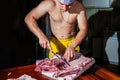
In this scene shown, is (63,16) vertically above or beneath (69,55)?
above

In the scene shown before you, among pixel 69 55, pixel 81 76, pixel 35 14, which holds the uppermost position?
pixel 35 14

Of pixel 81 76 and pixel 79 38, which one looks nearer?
pixel 81 76

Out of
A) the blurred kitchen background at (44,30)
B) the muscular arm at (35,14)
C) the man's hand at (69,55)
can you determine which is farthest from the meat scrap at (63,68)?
the blurred kitchen background at (44,30)

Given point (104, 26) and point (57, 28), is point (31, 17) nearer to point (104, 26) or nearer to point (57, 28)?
point (57, 28)

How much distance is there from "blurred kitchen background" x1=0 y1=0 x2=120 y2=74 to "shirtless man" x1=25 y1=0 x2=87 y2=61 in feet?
1.23

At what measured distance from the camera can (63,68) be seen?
1.31m

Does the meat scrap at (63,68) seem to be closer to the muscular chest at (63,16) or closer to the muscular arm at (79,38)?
the muscular arm at (79,38)

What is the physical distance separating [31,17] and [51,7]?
7.1 inches

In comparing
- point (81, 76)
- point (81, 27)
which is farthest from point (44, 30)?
point (81, 76)

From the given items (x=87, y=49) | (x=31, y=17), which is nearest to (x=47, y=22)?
(x=31, y=17)

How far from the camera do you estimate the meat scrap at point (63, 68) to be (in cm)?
125

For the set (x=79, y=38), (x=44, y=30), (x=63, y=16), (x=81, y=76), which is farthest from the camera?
(x=44, y=30)

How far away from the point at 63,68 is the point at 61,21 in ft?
1.92

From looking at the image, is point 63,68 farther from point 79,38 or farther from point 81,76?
point 79,38
